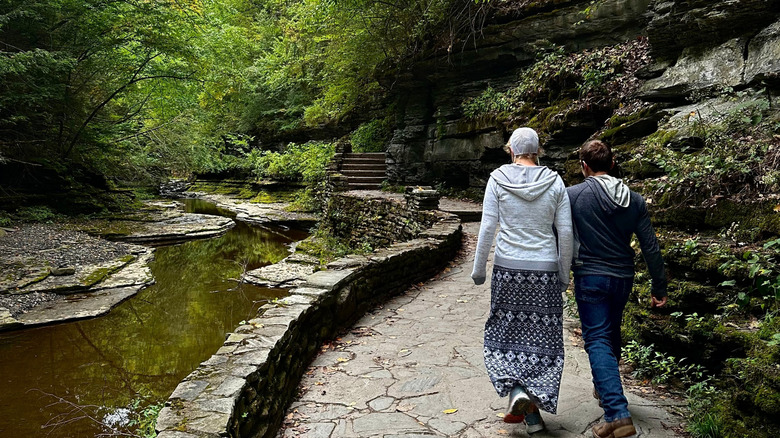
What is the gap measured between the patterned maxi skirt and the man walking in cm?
17

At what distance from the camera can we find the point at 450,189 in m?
15.9

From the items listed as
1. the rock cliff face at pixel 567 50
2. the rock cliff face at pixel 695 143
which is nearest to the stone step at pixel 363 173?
the rock cliff face at pixel 567 50

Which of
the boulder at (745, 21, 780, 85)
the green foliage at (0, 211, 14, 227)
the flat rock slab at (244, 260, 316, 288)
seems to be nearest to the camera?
the boulder at (745, 21, 780, 85)

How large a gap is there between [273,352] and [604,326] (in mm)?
2278

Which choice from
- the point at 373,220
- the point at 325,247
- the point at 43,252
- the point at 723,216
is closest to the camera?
the point at 723,216

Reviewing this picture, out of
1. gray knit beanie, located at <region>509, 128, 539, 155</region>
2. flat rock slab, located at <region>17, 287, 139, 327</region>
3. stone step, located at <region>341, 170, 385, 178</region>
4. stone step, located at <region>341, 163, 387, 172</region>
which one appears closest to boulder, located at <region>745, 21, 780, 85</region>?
gray knit beanie, located at <region>509, 128, 539, 155</region>

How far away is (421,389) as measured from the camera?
3.52 metres

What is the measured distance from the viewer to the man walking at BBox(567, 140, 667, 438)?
257 cm

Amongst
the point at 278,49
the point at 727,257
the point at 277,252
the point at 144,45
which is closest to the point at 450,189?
the point at 277,252

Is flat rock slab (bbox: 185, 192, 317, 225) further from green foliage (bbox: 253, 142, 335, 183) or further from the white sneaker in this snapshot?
the white sneaker

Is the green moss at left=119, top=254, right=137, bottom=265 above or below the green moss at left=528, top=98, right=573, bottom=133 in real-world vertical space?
below

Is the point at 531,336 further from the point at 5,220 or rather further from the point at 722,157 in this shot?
the point at 5,220

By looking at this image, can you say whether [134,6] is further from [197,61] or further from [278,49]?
[278,49]

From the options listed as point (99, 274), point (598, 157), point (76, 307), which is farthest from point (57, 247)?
point (598, 157)
